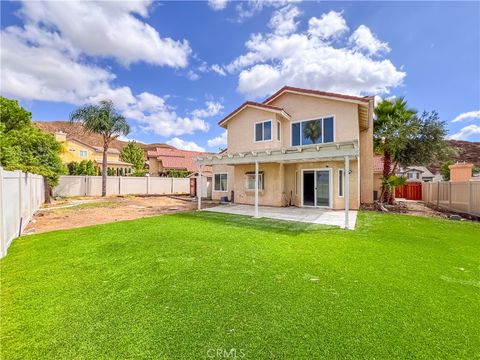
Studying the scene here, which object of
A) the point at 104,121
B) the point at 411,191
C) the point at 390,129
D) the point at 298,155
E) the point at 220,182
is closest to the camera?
the point at 298,155

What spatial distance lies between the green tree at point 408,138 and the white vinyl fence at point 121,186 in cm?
2209

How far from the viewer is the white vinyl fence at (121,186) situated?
2250cm

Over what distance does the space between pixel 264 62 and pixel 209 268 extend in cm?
1768

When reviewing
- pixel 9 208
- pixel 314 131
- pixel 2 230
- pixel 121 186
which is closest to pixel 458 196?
pixel 314 131

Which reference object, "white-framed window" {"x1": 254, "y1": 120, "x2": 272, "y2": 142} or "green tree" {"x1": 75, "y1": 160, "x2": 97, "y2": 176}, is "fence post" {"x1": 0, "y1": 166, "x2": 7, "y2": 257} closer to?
"white-framed window" {"x1": 254, "y1": 120, "x2": 272, "y2": 142}

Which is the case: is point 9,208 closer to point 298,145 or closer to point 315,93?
point 298,145

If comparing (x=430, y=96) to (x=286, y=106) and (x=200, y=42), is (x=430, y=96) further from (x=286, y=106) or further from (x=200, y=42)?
(x=200, y=42)

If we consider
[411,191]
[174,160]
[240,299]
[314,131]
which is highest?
[174,160]

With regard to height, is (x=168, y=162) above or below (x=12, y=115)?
below

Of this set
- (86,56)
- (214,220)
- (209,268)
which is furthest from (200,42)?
(209,268)

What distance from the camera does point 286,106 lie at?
1591 cm

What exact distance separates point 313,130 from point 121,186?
21.0 m

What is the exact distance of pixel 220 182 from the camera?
1972 centimetres

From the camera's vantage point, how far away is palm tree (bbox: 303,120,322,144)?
14.6 metres
